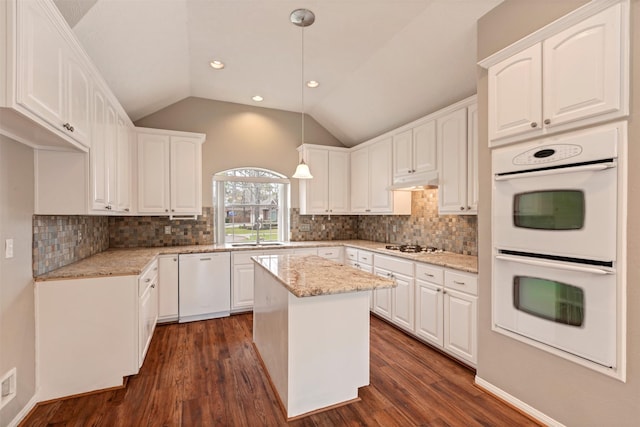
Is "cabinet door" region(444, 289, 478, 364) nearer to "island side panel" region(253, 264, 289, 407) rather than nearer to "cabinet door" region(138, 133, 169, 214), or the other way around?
"island side panel" region(253, 264, 289, 407)

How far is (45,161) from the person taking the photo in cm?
207

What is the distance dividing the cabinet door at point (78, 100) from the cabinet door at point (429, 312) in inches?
120

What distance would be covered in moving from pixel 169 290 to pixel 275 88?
2.86 metres

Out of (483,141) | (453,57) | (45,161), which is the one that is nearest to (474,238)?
(483,141)

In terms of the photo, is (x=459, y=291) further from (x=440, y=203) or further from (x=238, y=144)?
(x=238, y=144)

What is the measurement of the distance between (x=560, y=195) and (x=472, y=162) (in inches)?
44.0

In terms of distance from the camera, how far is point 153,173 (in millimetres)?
3664

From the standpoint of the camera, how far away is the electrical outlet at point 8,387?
1.68m

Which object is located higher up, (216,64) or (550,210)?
(216,64)

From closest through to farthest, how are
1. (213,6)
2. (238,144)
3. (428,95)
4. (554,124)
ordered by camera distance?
(554,124), (213,6), (428,95), (238,144)

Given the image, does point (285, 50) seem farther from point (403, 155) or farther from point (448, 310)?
point (448, 310)

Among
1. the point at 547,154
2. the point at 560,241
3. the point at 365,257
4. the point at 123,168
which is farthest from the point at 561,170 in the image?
the point at 123,168

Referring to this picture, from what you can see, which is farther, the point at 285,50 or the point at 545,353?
the point at 285,50

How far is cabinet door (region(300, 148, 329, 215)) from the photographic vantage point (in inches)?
180
